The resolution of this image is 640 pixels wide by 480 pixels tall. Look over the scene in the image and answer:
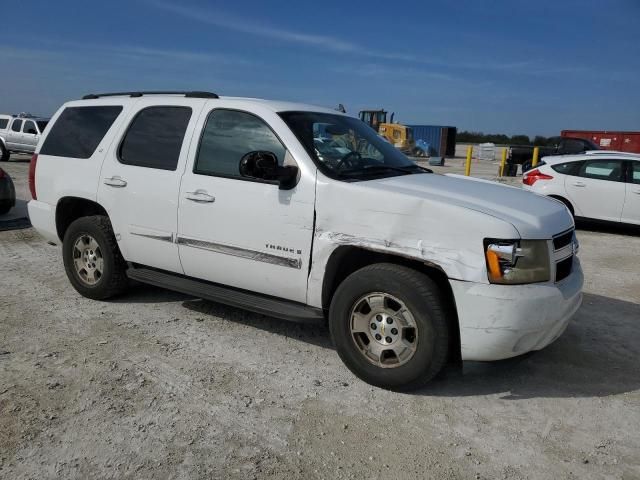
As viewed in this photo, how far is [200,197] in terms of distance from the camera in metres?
4.23

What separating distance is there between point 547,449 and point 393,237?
1478 millimetres

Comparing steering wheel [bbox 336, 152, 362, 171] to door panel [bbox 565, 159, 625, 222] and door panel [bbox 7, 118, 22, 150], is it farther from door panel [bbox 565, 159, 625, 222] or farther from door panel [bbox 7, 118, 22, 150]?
door panel [bbox 7, 118, 22, 150]

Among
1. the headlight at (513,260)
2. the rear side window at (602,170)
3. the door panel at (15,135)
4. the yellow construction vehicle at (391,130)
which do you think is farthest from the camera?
the yellow construction vehicle at (391,130)

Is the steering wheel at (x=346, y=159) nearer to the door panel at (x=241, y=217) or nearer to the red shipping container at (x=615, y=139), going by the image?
the door panel at (x=241, y=217)

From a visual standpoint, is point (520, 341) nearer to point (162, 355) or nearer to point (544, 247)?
point (544, 247)

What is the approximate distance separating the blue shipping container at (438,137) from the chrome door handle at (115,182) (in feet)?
121

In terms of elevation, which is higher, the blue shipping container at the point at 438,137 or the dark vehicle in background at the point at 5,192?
the blue shipping container at the point at 438,137

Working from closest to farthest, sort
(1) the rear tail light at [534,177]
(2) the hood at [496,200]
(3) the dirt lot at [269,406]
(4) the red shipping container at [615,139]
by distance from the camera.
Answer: (3) the dirt lot at [269,406]
(2) the hood at [496,200]
(1) the rear tail light at [534,177]
(4) the red shipping container at [615,139]

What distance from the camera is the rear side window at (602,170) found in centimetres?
1028

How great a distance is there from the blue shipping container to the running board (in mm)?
37041

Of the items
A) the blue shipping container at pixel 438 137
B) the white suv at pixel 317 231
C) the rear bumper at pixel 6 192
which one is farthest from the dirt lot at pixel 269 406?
the blue shipping container at pixel 438 137

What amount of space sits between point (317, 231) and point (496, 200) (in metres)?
1.21

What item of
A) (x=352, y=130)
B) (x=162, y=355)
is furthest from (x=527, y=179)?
(x=162, y=355)

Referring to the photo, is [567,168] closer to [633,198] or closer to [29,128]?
[633,198]
